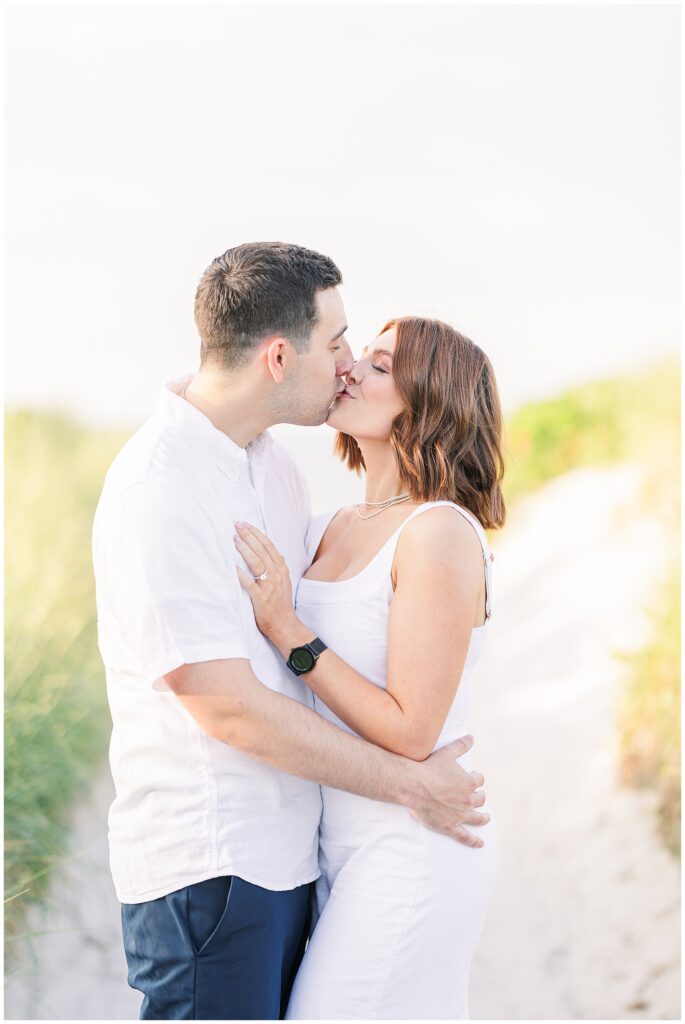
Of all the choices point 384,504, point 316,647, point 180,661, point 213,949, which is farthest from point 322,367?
point 213,949

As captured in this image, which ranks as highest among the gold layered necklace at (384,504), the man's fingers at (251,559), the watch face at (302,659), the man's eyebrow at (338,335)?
the man's eyebrow at (338,335)

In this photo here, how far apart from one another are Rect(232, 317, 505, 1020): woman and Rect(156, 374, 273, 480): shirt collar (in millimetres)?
139

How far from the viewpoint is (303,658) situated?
5.78 ft

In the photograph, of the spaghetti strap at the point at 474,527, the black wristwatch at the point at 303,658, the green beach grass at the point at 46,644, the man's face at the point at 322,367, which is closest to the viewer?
the black wristwatch at the point at 303,658

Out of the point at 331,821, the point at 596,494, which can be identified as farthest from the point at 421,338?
the point at 596,494

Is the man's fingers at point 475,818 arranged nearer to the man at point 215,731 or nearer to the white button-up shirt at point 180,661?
the man at point 215,731

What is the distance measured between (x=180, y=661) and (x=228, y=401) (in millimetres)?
529

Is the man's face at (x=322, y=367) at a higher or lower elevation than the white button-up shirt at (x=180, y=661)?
higher

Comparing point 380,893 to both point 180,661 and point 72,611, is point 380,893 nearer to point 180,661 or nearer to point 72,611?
point 180,661

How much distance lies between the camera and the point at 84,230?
6.27m

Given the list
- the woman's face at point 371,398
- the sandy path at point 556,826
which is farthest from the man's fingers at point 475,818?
the sandy path at point 556,826

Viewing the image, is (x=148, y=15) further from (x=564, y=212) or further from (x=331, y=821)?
(x=331, y=821)

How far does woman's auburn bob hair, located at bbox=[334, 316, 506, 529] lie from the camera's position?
1.94m

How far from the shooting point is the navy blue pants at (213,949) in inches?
67.4
